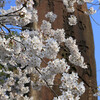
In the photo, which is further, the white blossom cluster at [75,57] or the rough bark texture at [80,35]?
the rough bark texture at [80,35]

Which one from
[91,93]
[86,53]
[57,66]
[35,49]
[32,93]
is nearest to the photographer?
[35,49]

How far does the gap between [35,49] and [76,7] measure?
4.61m

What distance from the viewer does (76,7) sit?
A: 257 inches

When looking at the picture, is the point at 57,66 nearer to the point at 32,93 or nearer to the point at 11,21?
the point at 11,21

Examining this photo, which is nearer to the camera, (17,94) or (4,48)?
(4,48)

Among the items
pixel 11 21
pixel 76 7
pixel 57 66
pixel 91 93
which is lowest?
pixel 91 93

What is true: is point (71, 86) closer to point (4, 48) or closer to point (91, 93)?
point (4, 48)

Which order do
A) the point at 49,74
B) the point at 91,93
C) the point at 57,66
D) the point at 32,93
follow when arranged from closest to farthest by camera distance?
the point at 57,66 → the point at 49,74 → the point at 32,93 → the point at 91,93

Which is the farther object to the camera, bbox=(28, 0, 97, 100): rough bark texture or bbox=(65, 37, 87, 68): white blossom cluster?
bbox=(28, 0, 97, 100): rough bark texture

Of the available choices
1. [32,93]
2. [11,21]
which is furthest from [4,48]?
[32,93]

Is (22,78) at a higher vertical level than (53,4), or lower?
lower

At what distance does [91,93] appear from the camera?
17.4 ft

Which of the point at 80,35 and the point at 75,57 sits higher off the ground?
the point at 80,35

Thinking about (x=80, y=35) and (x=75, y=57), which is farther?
(x=80, y=35)
